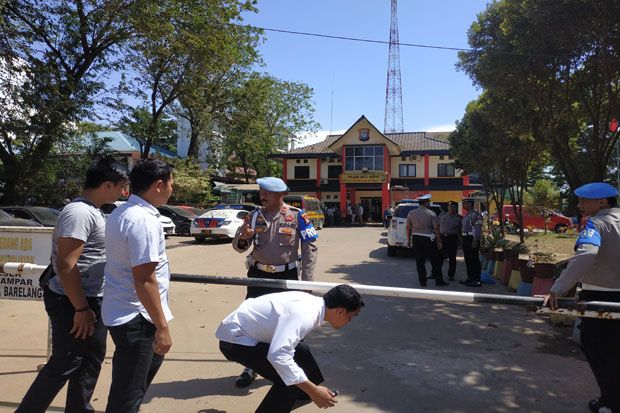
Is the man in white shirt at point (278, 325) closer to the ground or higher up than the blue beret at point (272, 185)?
closer to the ground

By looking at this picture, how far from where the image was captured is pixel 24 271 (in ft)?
13.8

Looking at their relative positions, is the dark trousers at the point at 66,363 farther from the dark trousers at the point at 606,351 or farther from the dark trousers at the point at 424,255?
the dark trousers at the point at 424,255

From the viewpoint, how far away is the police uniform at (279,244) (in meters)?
4.27

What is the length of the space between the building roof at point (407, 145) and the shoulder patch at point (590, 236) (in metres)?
38.1

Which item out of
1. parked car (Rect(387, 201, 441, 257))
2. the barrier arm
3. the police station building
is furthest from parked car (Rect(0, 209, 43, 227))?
the police station building

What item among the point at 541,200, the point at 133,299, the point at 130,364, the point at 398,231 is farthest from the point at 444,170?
the point at 130,364

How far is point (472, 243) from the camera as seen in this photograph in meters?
9.57

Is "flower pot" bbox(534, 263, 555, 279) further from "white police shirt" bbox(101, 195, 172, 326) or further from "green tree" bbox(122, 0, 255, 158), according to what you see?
"green tree" bbox(122, 0, 255, 158)

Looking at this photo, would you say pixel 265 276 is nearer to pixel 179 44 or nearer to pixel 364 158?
pixel 179 44

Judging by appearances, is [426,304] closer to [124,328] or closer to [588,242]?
[588,242]

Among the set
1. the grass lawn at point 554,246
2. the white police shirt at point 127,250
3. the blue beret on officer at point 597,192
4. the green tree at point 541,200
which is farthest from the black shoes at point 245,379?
the green tree at point 541,200

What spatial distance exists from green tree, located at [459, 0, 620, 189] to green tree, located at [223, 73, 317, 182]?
21617 mm

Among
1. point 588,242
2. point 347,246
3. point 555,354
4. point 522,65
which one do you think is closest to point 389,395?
point 588,242

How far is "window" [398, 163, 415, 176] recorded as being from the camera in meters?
42.3
